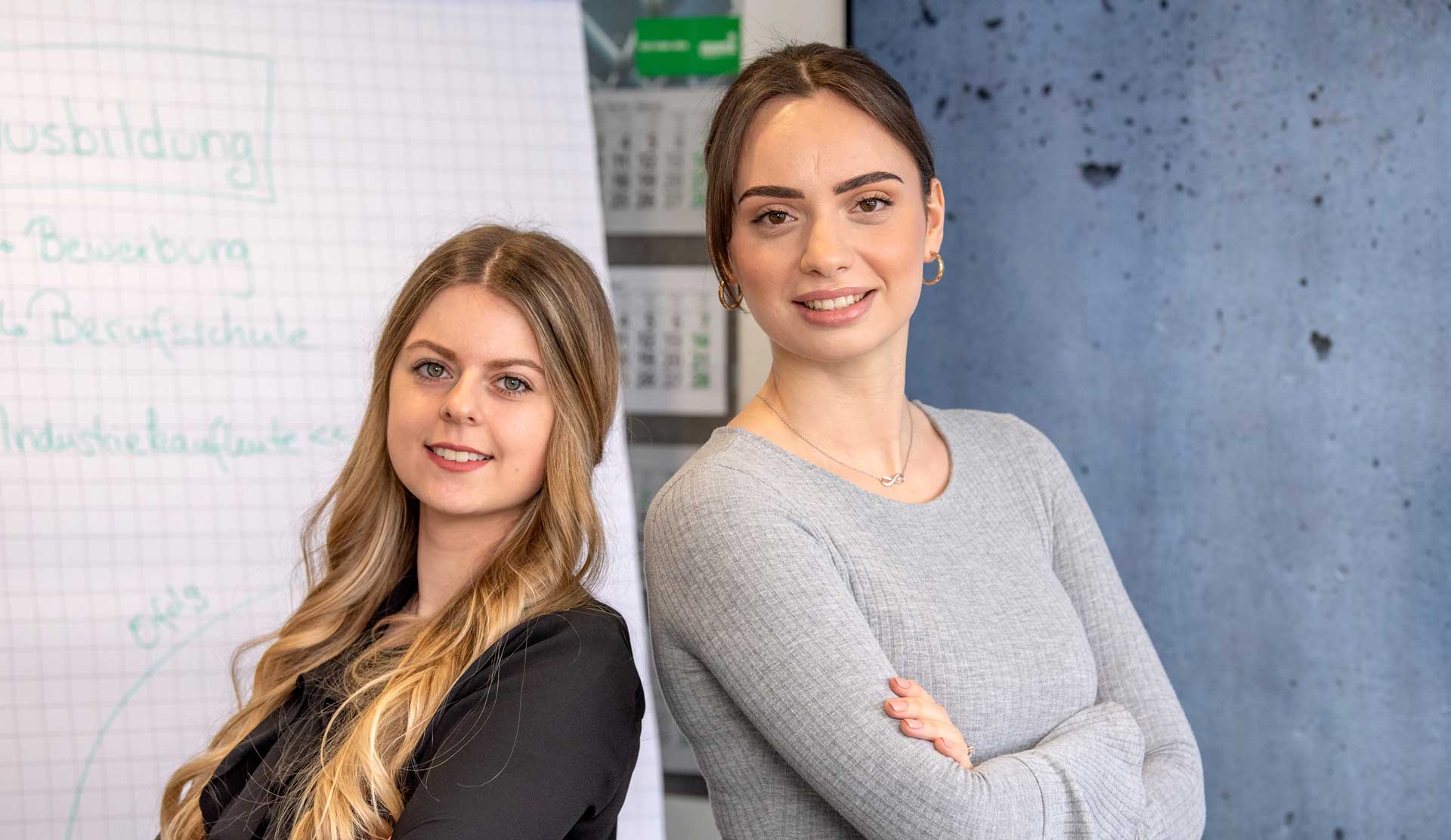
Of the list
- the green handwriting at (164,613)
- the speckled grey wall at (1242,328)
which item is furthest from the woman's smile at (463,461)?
the speckled grey wall at (1242,328)

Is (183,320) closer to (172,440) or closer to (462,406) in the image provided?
(172,440)

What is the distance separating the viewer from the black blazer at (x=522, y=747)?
3.53 ft

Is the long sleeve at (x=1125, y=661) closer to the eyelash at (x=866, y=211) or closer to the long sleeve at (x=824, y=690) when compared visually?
the long sleeve at (x=824, y=690)

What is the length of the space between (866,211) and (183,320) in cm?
120

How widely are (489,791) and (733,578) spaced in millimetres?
307

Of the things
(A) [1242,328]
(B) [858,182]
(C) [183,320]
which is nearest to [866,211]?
(B) [858,182]

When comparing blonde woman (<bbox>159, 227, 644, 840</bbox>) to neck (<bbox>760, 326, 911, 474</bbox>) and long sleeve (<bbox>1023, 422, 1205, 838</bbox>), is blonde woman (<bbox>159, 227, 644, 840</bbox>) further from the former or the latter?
long sleeve (<bbox>1023, 422, 1205, 838</bbox>)

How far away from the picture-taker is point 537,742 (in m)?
1.11

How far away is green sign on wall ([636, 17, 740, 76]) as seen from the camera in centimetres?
233

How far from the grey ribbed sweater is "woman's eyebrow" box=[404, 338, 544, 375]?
0.21m

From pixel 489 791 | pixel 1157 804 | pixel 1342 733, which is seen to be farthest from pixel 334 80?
pixel 1342 733

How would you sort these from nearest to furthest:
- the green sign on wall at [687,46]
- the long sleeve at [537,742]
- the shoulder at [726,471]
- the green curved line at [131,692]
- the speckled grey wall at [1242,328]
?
the long sleeve at [537,742] < the shoulder at [726,471] < the green curved line at [131,692] < the speckled grey wall at [1242,328] < the green sign on wall at [687,46]

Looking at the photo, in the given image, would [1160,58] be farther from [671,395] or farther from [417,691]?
[417,691]

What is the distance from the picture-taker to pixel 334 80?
1987mm
